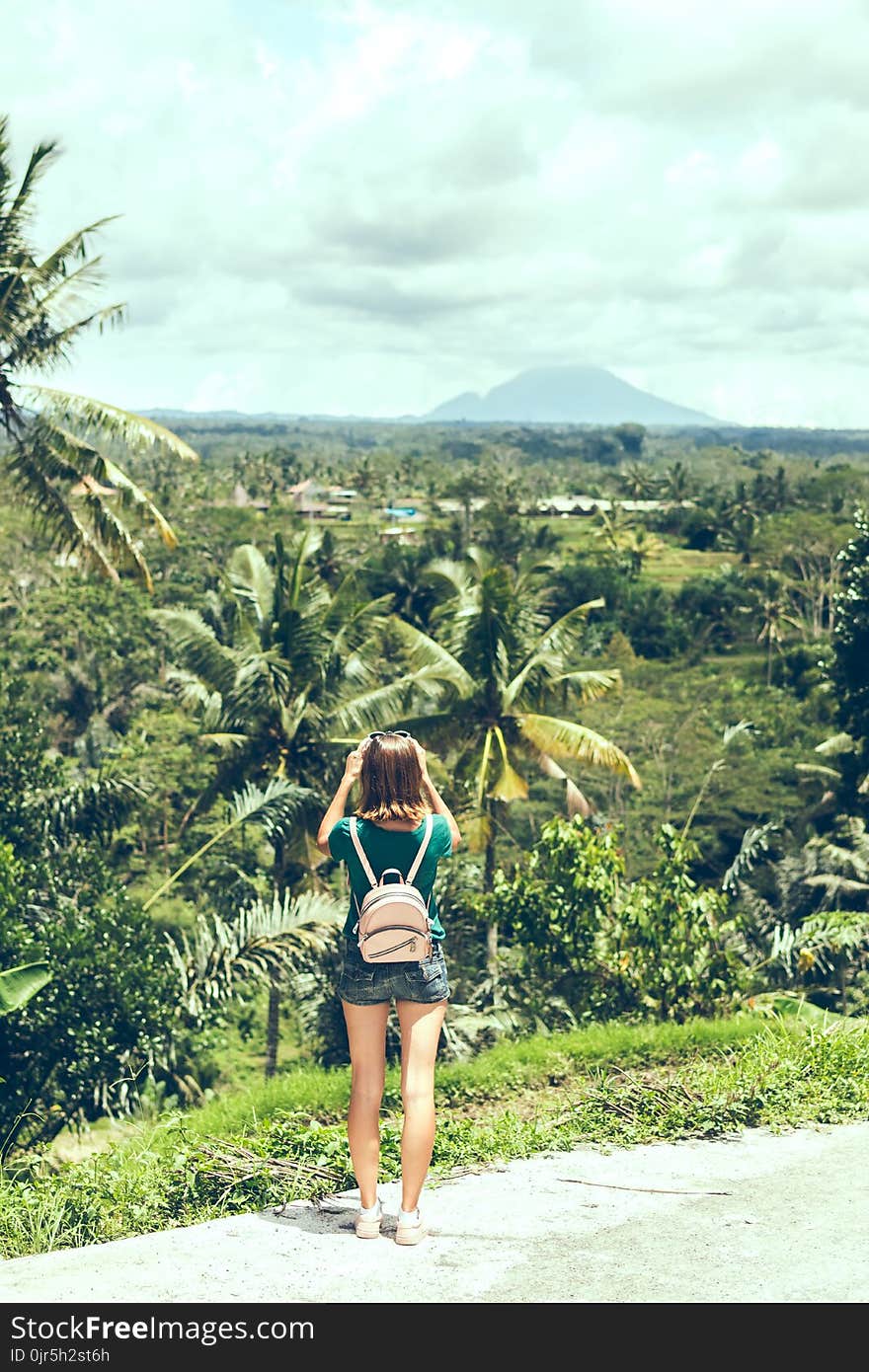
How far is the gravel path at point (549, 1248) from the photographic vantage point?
3.65 metres

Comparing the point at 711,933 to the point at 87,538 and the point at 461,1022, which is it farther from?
the point at 87,538

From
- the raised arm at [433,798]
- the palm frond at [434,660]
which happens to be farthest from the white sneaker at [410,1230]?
the palm frond at [434,660]

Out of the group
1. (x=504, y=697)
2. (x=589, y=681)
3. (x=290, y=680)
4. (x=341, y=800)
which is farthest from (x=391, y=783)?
(x=589, y=681)

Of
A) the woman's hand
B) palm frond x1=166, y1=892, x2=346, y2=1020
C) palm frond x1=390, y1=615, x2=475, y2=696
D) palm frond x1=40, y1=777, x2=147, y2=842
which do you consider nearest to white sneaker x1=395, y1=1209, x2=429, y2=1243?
the woman's hand

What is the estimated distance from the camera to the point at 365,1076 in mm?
4199

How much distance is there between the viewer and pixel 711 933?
10.9m

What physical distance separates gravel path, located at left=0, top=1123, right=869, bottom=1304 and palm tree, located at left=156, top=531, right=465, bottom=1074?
1231cm

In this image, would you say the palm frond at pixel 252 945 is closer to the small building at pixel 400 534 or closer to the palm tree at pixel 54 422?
the palm tree at pixel 54 422

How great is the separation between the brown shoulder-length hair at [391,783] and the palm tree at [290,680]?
12.8 m

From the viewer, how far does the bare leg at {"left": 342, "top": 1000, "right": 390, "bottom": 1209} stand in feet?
13.7

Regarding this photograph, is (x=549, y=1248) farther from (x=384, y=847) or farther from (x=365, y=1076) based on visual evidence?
(x=384, y=847)

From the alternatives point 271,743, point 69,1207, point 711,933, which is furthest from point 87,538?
point 69,1207

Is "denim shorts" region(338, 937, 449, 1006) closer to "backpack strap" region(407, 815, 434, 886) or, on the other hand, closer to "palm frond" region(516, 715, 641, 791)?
"backpack strap" region(407, 815, 434, 886)

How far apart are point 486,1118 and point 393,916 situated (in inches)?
88.3
